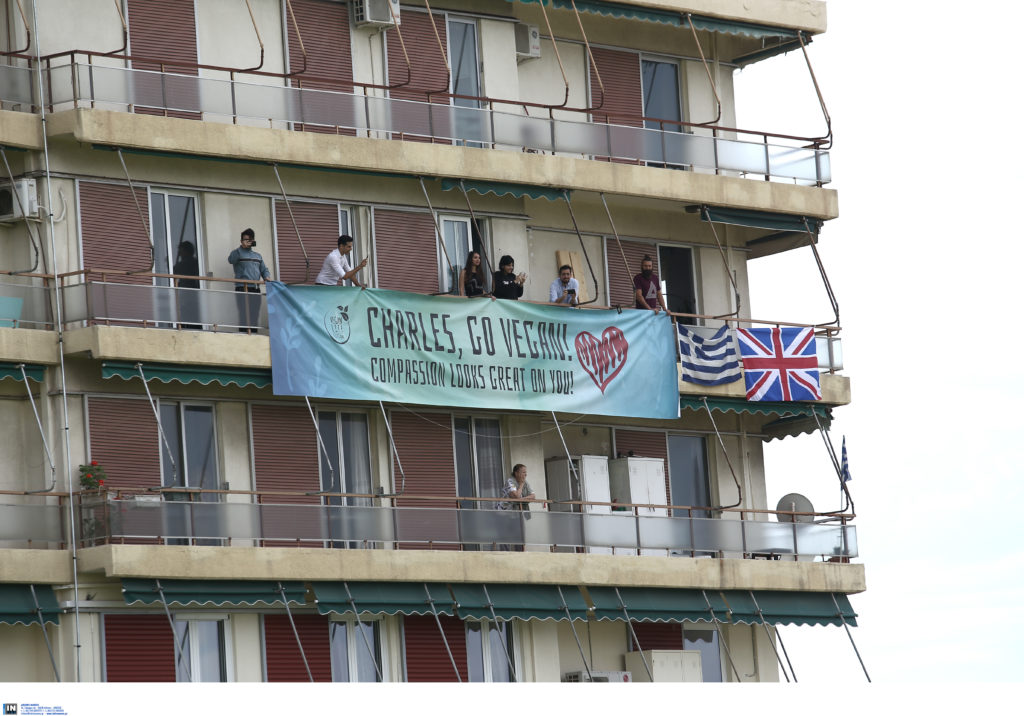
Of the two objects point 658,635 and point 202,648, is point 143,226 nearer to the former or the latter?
point 202,648

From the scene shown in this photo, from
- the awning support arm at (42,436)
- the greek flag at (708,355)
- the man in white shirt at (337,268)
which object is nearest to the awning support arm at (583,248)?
the greek flag at (708,355)

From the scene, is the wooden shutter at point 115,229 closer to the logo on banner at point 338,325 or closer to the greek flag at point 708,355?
the logo on banner at point 338,325

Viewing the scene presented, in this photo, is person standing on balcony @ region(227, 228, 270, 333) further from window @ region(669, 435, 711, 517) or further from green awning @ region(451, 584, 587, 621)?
window @ region(669, 435, 711, 517)

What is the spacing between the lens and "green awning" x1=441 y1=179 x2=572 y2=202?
38.8 m

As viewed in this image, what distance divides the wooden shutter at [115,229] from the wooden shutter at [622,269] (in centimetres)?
927

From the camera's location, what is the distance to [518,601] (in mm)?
37750

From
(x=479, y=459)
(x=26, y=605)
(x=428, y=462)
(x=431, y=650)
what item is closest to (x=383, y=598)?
(x=431, y=650)

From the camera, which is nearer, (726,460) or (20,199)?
(20,199)

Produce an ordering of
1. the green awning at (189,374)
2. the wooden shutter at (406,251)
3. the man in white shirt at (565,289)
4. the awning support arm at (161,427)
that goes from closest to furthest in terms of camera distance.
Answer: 1. the green awning at (189,374)
2. the awning support arm at (161,427)
3. the wooden shutter at (406,251)
4. the man in white shirt at (565,289)

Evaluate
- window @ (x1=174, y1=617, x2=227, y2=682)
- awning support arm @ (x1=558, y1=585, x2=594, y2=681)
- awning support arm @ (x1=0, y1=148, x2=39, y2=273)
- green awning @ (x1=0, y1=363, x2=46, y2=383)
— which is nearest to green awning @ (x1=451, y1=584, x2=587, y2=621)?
awning support arm @ (x1=558, y1=585, x2=594, y2=681)

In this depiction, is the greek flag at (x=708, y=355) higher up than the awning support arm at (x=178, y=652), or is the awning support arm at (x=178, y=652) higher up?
the greek flag at (x=708, y=355)

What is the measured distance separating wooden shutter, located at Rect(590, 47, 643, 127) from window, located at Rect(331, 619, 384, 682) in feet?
34.4

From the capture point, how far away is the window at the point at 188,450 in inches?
1404

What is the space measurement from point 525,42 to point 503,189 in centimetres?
347
